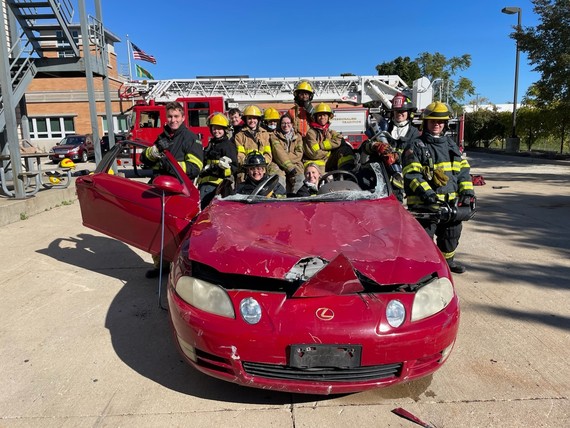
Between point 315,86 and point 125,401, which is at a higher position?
point 315,86

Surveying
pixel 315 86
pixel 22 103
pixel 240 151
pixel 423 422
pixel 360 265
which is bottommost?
pixel 423 422

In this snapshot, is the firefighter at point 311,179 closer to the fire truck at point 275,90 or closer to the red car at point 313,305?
the red car at point 313,305

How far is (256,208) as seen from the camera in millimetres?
3289

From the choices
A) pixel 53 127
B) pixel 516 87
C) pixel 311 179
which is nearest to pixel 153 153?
pixel 311 179

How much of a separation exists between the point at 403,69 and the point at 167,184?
45958mm

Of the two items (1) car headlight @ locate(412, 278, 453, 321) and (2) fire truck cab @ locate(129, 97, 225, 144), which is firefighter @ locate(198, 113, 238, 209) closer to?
(1) car headlight @ locate(412, 278, 453, 321)

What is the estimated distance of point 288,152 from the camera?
17.9 feet

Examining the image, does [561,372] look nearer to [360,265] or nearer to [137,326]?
[360,265]

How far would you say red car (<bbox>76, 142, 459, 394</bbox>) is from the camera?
→ 2.17m

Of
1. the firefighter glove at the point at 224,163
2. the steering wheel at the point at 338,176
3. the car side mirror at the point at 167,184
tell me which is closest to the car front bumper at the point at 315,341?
the car side mirror at the point at 167,184

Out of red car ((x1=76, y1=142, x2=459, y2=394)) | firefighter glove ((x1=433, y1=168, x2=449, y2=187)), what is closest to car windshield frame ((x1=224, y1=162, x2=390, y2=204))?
red car ((x1=76, y1=142, x2=459, y2=394))

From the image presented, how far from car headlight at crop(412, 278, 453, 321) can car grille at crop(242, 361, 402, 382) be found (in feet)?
0.98

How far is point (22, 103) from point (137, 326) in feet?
36.8

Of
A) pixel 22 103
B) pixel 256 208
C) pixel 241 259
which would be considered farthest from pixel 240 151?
pixel 22 103
